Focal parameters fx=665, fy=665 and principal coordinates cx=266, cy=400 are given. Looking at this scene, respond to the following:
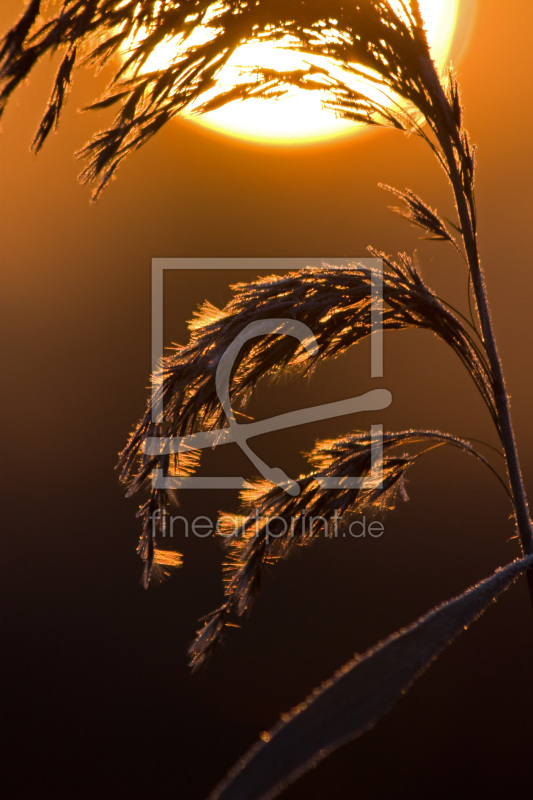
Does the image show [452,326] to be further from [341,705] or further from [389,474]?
[341,705]

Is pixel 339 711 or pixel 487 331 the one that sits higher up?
pixel 487 331

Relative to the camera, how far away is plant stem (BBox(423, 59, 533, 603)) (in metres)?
1.82

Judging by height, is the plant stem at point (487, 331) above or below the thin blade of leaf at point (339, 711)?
above

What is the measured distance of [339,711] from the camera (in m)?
1.06

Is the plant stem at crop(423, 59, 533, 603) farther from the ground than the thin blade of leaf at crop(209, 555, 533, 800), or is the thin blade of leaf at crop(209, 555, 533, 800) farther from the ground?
the plant stem at crop(423, 59, 533, 603)

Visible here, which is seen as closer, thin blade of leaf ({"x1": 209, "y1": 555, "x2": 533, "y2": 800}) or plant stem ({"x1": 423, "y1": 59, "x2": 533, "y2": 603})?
thin blade of leaf ({"x1": 209, "y1": 555, "x2": 533, "y2": 800})

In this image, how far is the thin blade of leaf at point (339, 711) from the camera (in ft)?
3.33

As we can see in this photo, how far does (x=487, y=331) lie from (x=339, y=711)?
45.0 inches

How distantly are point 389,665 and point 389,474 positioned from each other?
869mm

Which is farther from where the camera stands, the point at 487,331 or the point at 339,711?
the point at 487,331

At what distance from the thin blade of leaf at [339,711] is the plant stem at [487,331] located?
0.70 m

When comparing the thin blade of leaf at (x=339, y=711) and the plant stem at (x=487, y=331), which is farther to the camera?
the plant stem at (x=487, y=331)

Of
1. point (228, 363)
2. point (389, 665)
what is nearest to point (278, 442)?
point (228, 363)

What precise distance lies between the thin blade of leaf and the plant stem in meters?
0.70
